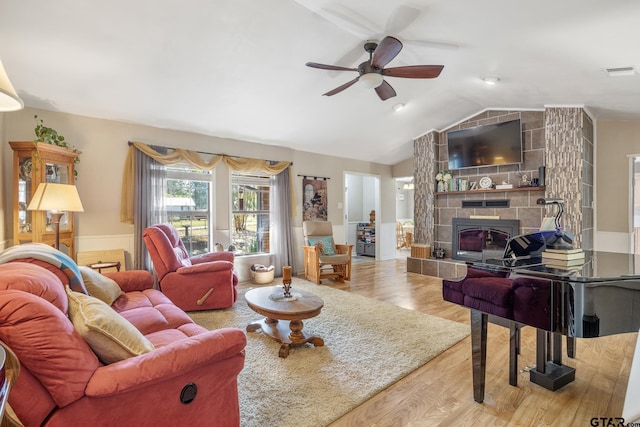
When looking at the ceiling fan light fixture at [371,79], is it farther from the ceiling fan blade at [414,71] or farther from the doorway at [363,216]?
the doorway at [363,216]

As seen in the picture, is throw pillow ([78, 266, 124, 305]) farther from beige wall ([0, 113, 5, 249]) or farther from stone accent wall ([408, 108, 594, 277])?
stone accent wall ([408, 108, 594, 277])

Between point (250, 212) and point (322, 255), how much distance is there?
1.52 meters

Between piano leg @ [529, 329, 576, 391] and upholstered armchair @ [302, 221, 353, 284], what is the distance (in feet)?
10.6

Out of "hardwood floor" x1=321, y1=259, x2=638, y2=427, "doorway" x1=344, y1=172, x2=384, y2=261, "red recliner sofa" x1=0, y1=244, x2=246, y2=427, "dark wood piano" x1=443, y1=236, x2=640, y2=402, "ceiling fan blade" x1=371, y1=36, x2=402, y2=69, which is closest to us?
"red recliner sofa" x1=0, y1=244, x2=246, y2=427

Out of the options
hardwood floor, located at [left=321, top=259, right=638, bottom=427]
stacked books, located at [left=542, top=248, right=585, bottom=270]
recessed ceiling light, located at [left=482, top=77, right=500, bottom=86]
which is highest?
recessed ceiling light, located at [left=482, top=77, right=500, bottom=86]

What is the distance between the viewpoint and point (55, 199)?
3148 millimetres

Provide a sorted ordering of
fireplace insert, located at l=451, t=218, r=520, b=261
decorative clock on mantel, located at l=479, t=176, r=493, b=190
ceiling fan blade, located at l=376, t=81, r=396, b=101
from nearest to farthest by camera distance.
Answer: ceiling fan blade, located at l=376, t=81, r=396, b=101, fireplace insert, located at l=451, t=218, r=520, b=261, decorative clock on mantel, located at l=479, t=176, r=493, b=190

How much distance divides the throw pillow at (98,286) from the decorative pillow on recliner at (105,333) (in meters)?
1.07

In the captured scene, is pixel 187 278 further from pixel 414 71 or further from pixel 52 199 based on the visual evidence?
pixel 414 71

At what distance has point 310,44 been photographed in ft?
10.8

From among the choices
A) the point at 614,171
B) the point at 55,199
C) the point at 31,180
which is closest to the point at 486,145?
the point at 614,171

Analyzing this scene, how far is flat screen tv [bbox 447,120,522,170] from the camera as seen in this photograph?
517 centimetres

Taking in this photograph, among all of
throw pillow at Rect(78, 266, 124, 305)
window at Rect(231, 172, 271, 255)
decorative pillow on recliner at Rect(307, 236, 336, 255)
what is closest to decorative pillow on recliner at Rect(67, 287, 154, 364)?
throw pillow at Rect(78, 266, 124, 305)

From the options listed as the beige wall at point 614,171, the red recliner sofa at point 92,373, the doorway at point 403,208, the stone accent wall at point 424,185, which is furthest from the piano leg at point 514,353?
the doorway at point 403,208
